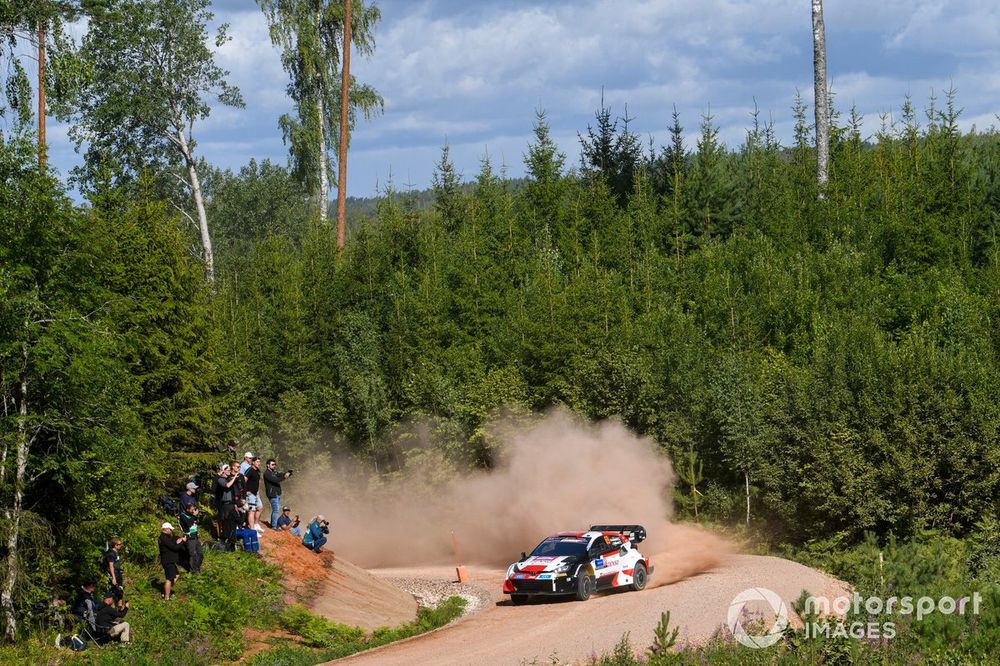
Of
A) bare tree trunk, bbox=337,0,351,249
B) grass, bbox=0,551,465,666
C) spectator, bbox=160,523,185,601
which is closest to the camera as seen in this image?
grass, bbox=0,551,465,666

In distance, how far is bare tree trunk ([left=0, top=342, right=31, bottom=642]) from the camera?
21.7m

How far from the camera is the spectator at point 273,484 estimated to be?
3066 cm

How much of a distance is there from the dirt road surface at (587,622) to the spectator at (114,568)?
524 cm

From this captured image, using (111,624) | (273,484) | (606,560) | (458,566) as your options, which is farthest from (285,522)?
(606,560)

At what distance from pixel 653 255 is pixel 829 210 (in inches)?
363

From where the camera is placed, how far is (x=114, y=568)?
2312 centimetres

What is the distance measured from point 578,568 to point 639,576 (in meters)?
2.62

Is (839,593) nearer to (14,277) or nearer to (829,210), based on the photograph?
(14,277)

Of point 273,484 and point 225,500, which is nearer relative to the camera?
point 225,500

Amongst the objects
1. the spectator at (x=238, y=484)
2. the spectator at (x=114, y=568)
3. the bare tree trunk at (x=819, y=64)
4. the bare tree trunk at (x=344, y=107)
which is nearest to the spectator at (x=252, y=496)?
the spectator at (x=238, y=484)

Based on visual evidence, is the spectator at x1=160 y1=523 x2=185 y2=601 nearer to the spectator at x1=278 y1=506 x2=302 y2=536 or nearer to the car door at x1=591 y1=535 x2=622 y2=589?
the spectator at x1=278 y1=506 x2=302 y2=536

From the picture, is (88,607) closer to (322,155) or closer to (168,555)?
(168,555)

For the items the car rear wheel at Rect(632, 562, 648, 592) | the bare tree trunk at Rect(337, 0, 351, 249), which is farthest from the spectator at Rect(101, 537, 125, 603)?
the bare tree trunk at Rect(337, 0, 351, 249)

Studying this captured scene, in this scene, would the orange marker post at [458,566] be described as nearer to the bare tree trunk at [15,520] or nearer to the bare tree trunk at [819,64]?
the bare tree trunk at [15,520]
